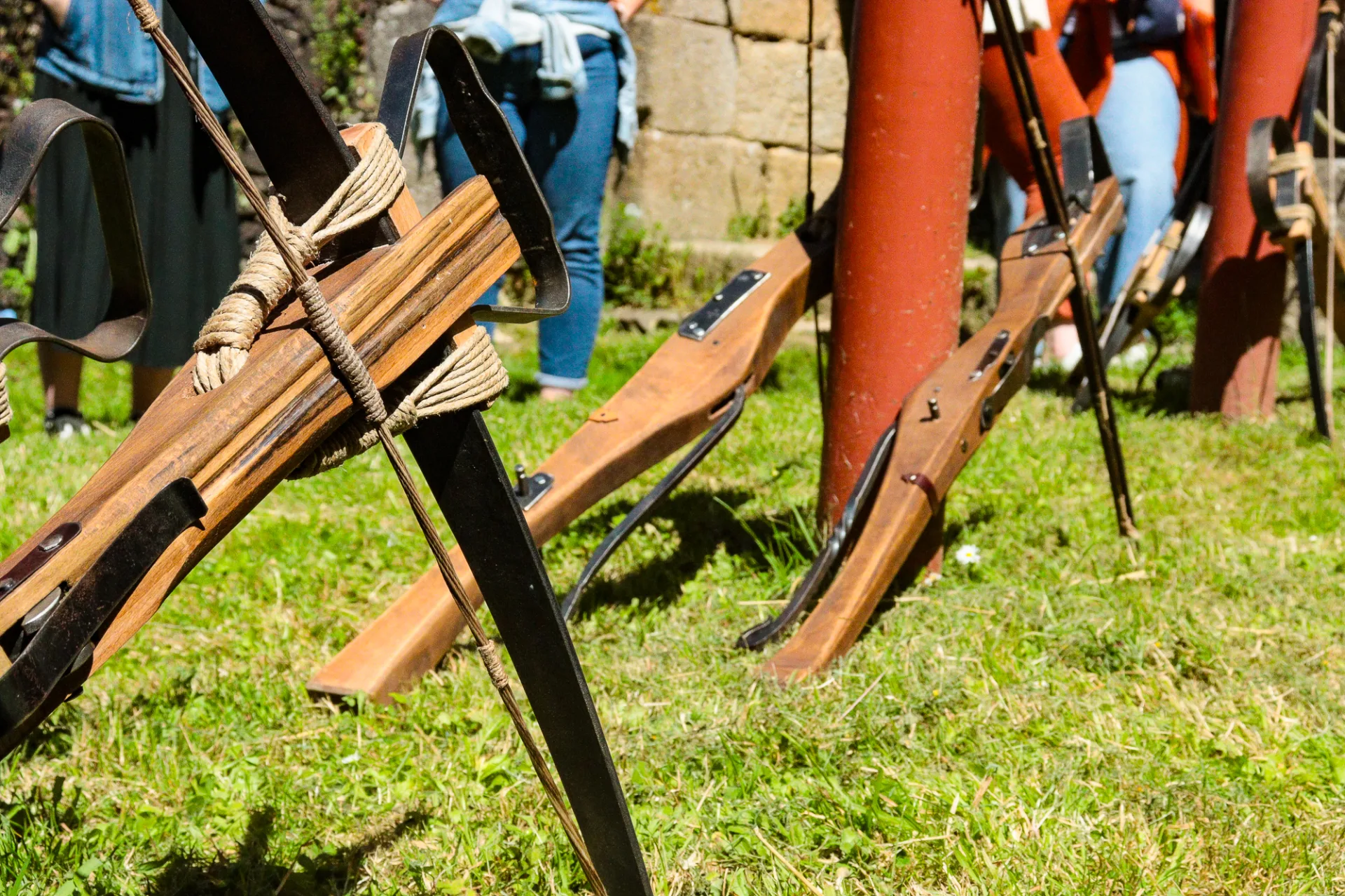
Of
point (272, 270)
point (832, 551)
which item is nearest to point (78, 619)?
point (272, 270)

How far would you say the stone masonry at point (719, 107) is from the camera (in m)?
6.80

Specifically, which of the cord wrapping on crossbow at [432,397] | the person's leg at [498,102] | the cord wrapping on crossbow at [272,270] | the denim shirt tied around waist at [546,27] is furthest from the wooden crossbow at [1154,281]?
the cord wrapping on crossbow at [272,270]

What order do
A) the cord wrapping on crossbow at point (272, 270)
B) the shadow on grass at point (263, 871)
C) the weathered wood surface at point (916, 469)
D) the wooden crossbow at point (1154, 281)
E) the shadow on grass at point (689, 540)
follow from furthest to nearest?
the wooden crossbow at point (1154, 281) < the shadow on grass at point (689, 540) < the weathered wood surface at point (916, 469) < the shadow on grass at point (263, 871) < the cord wrapping on crossbow at point (272, 270)

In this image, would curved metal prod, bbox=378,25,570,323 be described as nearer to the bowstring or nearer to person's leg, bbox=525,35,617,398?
person's leg, bbox=525,35,617,398

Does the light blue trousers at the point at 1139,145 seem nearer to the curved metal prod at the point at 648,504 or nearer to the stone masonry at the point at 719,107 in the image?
the stone masonry at the point at 719,107

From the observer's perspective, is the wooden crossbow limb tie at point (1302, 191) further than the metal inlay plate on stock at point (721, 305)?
Yes

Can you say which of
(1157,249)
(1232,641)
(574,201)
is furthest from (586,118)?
(1232,641)

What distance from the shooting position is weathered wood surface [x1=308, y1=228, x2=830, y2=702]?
82.5 inches

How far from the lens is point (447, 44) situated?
107cm

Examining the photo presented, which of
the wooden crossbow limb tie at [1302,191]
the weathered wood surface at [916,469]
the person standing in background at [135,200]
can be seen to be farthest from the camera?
the person standing in background at [135,200]

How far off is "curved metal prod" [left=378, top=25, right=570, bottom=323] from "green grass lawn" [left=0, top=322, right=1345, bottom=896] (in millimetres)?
853

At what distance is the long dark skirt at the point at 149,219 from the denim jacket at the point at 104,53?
9cm

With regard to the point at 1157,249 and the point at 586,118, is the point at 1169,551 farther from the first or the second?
the point at 586,118

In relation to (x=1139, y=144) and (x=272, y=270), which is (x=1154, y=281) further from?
(x=272, y=270)
